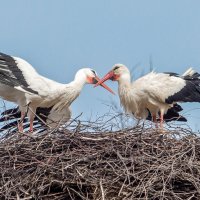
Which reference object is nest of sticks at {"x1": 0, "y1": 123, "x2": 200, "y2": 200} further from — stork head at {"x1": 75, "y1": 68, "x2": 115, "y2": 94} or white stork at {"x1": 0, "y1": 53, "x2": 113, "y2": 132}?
stork head at {"x1": 75, "y1": 68, "x2": 115, "y2": 94}

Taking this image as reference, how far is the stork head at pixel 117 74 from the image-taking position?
35.7ft

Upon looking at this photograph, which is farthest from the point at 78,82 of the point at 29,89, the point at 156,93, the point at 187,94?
the point at 187,94

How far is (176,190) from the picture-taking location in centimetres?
776

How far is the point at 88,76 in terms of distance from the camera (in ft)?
35.5

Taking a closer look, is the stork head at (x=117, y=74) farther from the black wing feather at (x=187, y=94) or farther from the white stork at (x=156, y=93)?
the black wing feather at (x=187, y=94)

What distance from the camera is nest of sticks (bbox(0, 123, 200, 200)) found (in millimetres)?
7633

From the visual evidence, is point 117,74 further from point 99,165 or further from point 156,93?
point 99,165

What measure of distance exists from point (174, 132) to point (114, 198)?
1.09 meters

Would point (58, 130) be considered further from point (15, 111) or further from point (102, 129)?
point (15, 111)

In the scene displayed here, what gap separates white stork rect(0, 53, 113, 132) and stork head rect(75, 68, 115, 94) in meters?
0.19

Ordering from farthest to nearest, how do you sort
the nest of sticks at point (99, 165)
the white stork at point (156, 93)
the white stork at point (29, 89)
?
the white stork at point (156, 93) → the white stork at point (29, 89) → the nest of sticks at point (99, 165)

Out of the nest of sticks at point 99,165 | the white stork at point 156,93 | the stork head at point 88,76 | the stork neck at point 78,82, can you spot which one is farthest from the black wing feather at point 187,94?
the nest of sticks at point 99,165

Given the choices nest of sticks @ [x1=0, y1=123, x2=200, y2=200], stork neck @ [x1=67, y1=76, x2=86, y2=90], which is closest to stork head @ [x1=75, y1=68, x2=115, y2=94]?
stork neck @ [x1=67, y1=76, x2=86, y2=90]

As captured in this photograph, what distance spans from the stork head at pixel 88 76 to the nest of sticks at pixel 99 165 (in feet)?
8.09
